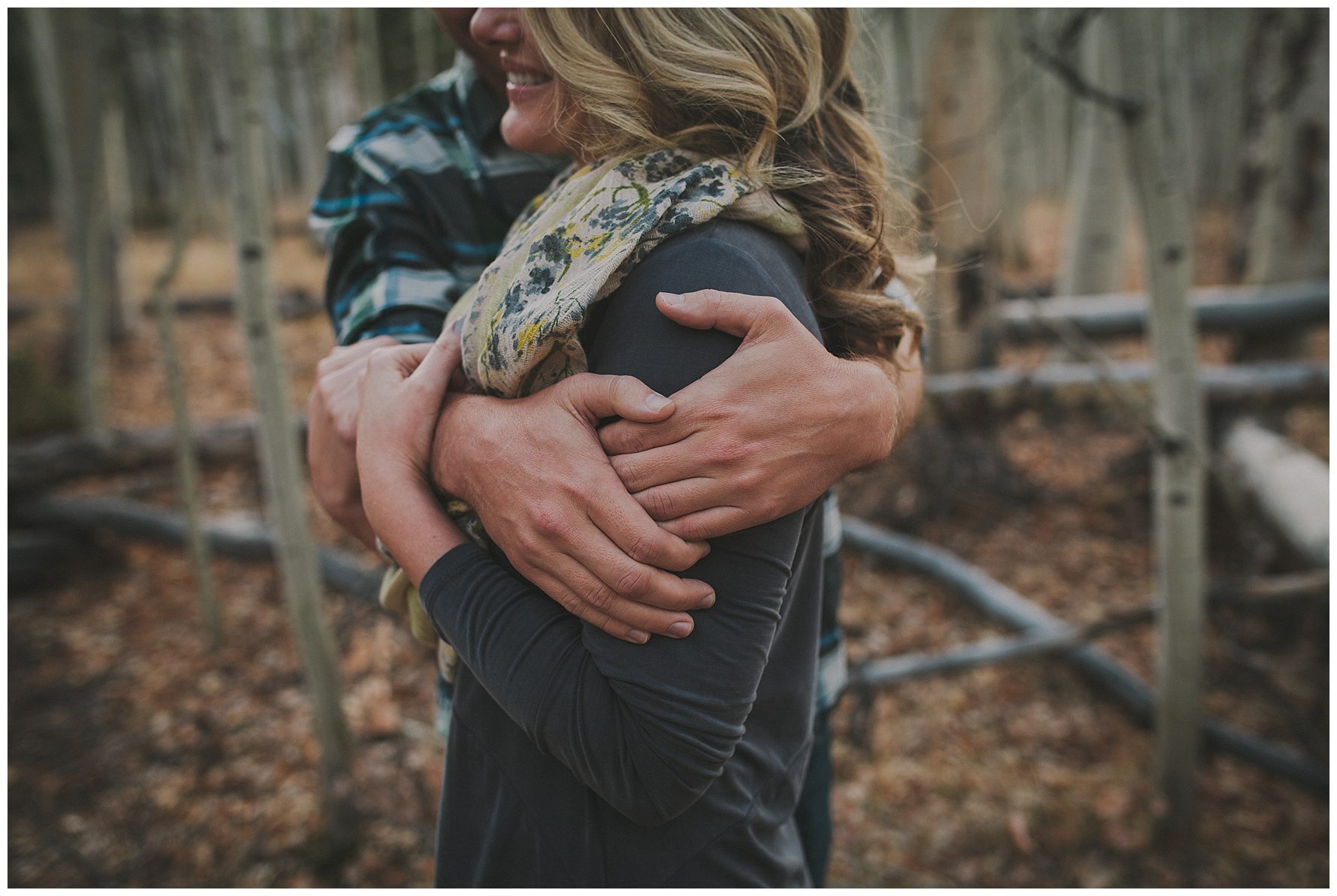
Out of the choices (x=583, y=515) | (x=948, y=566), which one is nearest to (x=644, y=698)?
(x=583, y=515)

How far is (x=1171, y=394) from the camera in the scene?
2.47 m

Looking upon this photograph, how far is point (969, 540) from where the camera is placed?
4.80 metres

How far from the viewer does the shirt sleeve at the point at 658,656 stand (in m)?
0.86

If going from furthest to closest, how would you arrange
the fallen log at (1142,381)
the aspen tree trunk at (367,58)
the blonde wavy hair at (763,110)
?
the aspen tree trunk at (367,58) → the fallen log at (1142,381) → the blonde wavy hair at (763,110)

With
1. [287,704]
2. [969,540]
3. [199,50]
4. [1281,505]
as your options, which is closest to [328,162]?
[199,50]

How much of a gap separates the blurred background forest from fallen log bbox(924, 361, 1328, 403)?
0.03 meters

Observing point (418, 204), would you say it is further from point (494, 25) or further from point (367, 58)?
point (367, 58)

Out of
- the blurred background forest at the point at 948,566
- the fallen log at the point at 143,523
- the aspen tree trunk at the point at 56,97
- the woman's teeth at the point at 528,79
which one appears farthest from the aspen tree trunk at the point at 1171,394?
the aspen tree trunk at the point at 56,97

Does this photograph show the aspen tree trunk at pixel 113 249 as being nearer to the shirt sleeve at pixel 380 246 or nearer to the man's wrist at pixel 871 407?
the shirt sleeve at pixel 380 246

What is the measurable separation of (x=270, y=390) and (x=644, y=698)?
2146 millimetres

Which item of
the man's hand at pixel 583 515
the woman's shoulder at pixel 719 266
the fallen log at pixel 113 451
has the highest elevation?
the woman's shoulder at pixel 719 266

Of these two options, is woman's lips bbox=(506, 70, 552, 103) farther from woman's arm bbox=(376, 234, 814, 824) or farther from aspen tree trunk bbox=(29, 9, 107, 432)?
aspen tree trunk bbox=(29, 9, 107, 432)

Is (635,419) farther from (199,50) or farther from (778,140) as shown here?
(199,50)

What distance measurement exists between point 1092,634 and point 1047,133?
61.3 feet
